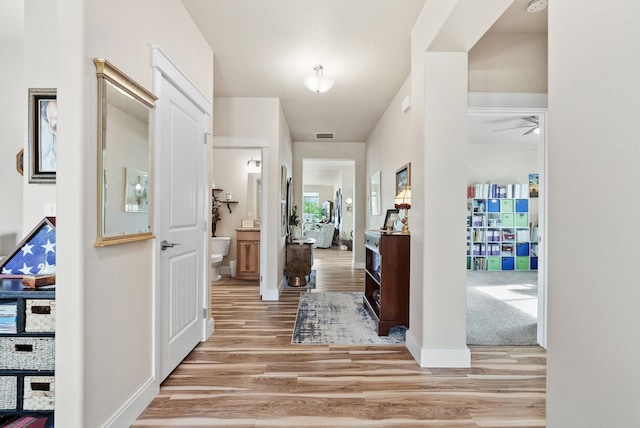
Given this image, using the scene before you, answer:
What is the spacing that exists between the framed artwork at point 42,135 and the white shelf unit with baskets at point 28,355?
636mm

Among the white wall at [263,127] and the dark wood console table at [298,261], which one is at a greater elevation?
the white wall at [263,127]

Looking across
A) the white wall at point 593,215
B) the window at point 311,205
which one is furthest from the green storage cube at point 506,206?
the window at point 311,205

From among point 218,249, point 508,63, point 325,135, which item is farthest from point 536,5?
point 218,249

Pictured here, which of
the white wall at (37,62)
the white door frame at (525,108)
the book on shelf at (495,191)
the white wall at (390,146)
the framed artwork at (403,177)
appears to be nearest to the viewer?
the white wall at (37,62)

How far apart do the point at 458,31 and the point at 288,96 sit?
7.99ft

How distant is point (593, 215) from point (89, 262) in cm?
187

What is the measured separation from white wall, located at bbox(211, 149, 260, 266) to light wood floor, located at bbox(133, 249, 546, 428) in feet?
10.1

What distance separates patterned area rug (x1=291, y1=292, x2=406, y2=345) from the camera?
2.79m

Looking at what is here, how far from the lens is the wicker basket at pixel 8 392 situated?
55.9 inches

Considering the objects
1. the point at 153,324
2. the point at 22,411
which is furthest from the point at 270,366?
the point at 22,411

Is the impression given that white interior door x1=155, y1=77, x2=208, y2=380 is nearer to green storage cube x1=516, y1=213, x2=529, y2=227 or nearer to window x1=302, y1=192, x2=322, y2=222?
green storage cube x1=516, y1=213, x2=529, y2=227

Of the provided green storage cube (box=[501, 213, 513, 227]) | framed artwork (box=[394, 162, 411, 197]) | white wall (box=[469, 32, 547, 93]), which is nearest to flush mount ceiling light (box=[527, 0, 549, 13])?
white wall (box=[469, 32, 547, 93])

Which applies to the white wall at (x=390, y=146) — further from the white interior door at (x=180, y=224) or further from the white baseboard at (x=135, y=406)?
the white baseboard at (x=135, y=406)

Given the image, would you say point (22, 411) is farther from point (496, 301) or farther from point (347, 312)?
point (496, 301)
